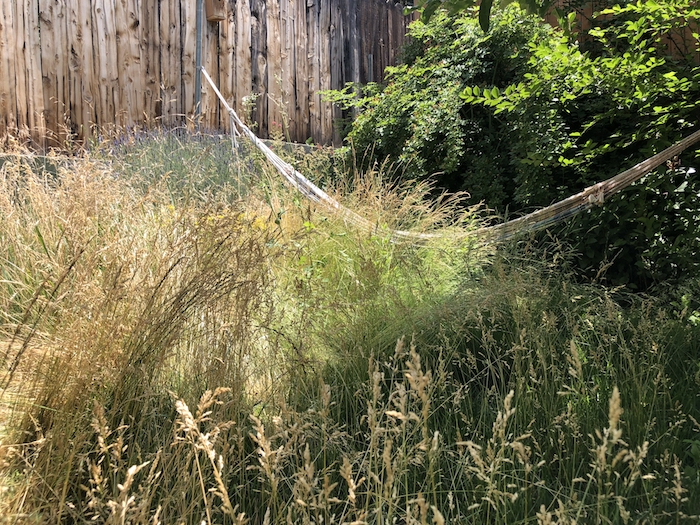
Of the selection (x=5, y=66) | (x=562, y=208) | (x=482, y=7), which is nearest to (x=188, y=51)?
(x=5, y=66)

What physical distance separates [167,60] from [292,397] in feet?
14.3

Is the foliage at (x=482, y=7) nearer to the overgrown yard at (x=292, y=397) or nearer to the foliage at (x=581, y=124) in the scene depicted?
the foliage at (x=581, y=124)

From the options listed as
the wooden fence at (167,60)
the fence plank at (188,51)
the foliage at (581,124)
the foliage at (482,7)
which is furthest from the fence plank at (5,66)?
the foliage at (482,7)

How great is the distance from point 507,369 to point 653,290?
1.02 meters

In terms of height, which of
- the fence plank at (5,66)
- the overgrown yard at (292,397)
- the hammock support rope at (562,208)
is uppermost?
the fence plank at (5,66)

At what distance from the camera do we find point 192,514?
52.0 inches

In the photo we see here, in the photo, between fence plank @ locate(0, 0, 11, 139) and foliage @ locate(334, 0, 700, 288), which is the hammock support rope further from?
fence plank @ locate(0, 0, 11, 139)

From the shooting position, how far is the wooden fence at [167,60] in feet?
14.4

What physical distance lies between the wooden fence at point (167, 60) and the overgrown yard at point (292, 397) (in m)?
2.03

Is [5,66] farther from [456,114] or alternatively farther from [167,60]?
[456,114]

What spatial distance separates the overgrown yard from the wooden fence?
203cm

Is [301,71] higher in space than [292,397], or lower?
higher

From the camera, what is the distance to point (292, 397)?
1767mm

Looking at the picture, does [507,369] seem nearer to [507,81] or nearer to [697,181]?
[697,181]
